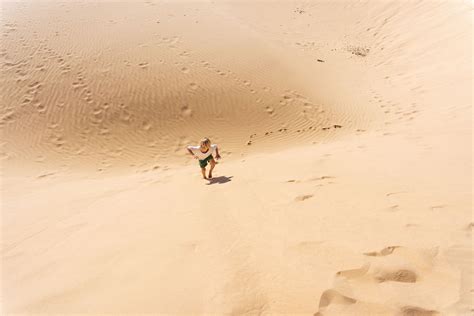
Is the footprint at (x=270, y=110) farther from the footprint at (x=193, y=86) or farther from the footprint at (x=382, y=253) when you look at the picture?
the footprint at (x=382, y=253)

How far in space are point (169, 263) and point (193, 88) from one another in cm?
829

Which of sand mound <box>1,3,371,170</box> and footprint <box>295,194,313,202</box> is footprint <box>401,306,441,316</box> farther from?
sand mound <box>1,3,371,170</box>

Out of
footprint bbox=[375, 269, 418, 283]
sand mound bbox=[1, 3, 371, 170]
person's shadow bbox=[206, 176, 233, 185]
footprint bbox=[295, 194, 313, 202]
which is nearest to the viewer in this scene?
footprint bbox=[375, 269, 418, 283]

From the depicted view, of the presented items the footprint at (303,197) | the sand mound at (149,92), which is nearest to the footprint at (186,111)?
the sand mound at (149,92)

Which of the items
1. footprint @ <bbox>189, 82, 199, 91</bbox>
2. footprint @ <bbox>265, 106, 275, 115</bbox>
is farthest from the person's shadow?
footprint @ <bbox>189, 82, 199, 91</bbox>

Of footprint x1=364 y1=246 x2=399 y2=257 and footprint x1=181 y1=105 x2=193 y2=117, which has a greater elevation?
footprint x1=181 y1=105 x2=193 y2=117

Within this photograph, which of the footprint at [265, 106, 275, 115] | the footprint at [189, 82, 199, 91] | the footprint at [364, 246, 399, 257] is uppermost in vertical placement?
the footprint at [189, 82, 199, 91]

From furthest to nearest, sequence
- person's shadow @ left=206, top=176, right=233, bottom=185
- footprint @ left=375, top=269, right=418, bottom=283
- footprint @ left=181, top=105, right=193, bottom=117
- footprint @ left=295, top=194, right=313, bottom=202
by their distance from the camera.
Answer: footprint @ left=181, top=105, right=193, bottom=117, person's shadow @ left=206, top=176, right=233, bottom=185, footprint @ left=295, top=194, right=313, bottom=202, footprint @ left=375, top=269, right=418, bottom=283

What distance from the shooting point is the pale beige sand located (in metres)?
2.39

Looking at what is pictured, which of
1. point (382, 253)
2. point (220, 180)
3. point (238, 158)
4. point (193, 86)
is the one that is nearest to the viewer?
point (382, 253)

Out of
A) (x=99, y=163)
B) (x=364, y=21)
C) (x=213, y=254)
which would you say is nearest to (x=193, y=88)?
(x=99, y=163)

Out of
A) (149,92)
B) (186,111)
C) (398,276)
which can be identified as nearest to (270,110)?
(186,111)

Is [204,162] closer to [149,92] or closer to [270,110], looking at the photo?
[270,110]

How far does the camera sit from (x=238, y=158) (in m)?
8.33
